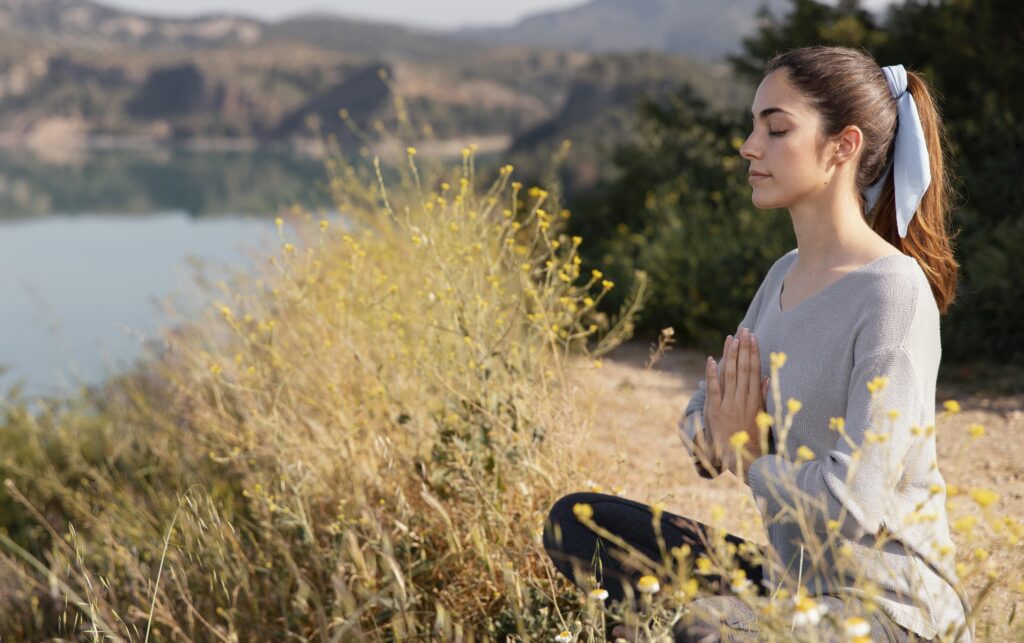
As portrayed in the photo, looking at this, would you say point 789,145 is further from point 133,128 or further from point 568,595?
point 133,128

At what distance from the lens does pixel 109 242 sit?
2370 cm

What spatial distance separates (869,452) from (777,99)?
0.73 meters

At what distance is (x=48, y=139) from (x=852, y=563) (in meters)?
78.2

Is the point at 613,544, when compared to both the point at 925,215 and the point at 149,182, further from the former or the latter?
the point at 149,182

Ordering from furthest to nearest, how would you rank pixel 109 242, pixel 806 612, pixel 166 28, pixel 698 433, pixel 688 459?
1. pixel 166 28
2. pixel 109 242
3. pixel 688 459
4. pixel 698 433
5. pixel 806 612

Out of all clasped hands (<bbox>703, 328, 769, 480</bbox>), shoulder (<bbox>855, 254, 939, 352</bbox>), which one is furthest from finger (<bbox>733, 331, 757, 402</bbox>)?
shoulder (<bbox>855, 254, 939, 352</bbox>)

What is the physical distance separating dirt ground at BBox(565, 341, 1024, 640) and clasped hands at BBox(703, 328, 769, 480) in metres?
0.40

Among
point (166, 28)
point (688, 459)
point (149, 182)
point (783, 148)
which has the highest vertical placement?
point (166, 28)

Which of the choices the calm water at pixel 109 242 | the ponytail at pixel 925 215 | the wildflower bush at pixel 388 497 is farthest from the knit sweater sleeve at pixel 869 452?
the calm water at pixel 109 242

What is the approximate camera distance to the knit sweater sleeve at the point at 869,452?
4.83 feet

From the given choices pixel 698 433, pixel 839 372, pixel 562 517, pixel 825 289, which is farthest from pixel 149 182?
pixel 839 372

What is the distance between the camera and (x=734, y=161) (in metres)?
7.68

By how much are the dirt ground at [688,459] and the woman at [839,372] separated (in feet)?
1.42

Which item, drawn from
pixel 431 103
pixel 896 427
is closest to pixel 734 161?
pixel 896 427
